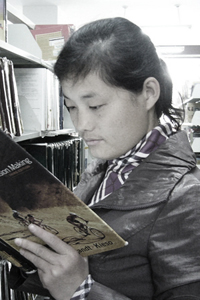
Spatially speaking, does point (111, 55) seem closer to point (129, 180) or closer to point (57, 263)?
point (129, 180)

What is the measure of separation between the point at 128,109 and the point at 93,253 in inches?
14.5

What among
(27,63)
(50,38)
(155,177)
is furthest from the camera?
(50,38)

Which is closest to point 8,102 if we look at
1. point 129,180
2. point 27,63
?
point 27,63

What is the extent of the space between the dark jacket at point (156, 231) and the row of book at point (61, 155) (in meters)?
1.18

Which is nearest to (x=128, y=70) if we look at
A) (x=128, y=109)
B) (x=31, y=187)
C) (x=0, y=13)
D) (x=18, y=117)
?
(x=128, y=109)

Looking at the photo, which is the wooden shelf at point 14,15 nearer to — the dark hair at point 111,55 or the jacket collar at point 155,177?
the dark hair at point 111,55

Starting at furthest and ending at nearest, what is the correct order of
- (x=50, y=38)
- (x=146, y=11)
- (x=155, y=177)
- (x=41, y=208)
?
(x=146, y=11) < (x=50, y=38) < (x=155, y=177) < (x=41, y=208)

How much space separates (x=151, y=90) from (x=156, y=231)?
1.22 ft

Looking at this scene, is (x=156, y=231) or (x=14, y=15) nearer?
(x=156, y=231)

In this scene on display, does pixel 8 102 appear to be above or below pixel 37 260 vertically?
above

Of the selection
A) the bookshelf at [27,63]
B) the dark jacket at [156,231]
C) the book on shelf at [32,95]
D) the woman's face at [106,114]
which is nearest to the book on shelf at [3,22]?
the bookshelf at [27,63]

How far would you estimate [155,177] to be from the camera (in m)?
0.75

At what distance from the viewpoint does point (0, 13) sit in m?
1.45

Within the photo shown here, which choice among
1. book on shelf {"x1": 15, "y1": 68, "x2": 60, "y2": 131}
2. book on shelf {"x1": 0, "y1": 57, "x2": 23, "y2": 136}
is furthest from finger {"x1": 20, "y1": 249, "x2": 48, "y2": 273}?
book on shelf {"x1": 15, "y1": 68, "x2": 60, "y2": 131}
